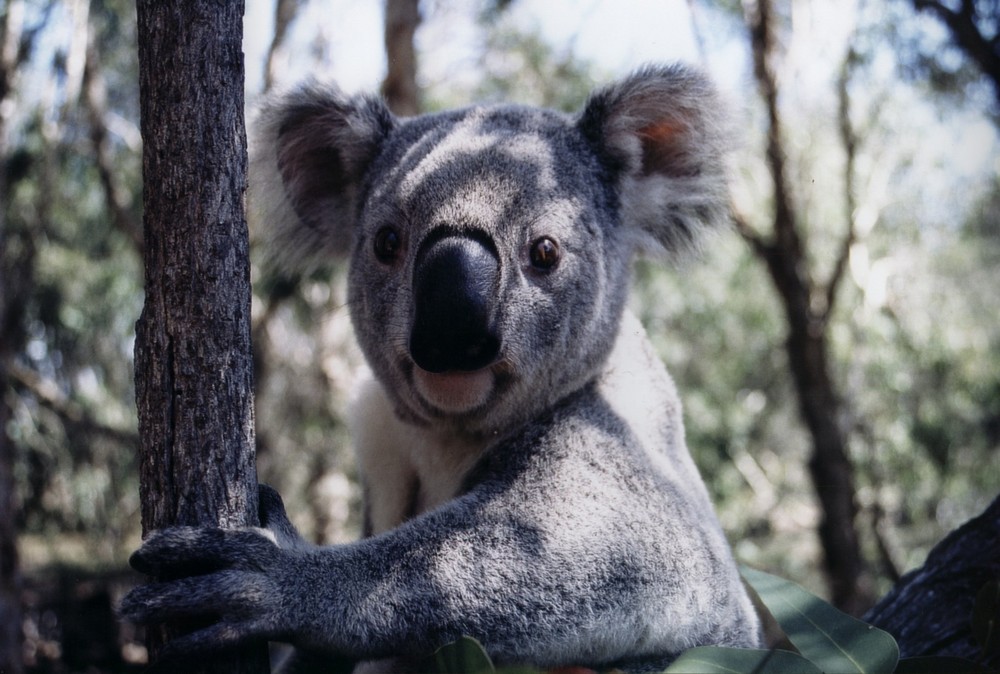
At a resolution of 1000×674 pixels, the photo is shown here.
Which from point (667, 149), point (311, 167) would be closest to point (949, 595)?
point (667, 149)

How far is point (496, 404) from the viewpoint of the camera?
7.33 feet

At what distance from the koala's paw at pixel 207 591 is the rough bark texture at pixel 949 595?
207cm

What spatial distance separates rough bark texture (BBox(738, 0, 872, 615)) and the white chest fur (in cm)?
604

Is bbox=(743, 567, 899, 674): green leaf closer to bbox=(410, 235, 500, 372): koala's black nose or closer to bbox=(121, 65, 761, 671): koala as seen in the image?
bbox=(121, 65, 761, 671): koala

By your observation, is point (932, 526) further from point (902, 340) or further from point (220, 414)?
point (220, 414)

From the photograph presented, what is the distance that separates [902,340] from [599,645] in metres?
10.4

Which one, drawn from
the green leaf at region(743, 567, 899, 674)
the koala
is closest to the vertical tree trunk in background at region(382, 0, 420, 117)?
the koala

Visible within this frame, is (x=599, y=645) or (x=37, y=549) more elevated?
(x=599, y=645)

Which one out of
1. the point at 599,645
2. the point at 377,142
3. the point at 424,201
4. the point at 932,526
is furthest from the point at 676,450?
the point at 932,526

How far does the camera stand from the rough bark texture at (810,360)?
832 cm

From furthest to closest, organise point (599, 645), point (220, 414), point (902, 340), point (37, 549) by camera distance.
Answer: point (37, 549) → point (902, 340) → point (599, 645) → point (220, 414)

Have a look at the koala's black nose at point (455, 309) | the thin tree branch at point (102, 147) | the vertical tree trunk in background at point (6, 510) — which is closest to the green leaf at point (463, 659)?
the koala's black nose at point (455, 309)

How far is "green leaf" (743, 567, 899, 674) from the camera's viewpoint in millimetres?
1911

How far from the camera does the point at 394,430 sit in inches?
109
